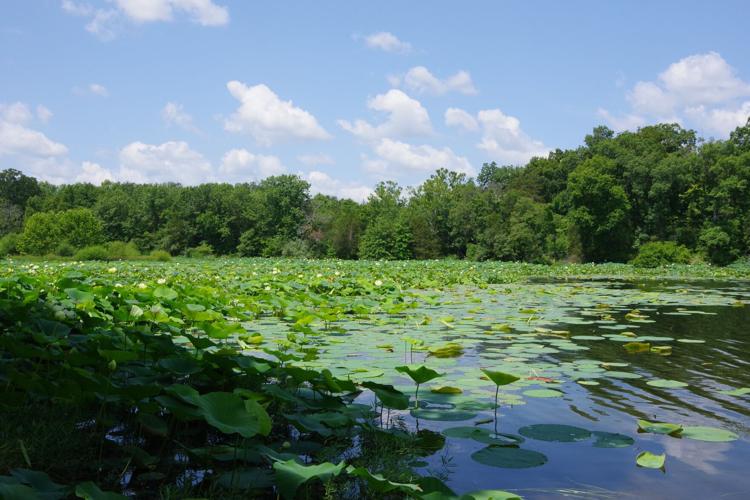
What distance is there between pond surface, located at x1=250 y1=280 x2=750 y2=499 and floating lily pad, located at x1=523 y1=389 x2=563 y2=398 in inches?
0.4

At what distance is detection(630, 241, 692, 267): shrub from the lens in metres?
34.7

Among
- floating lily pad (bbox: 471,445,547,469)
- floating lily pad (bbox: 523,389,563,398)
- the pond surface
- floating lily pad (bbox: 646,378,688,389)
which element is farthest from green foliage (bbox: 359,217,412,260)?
floating lily pad (bbox: 471,445,547,469)

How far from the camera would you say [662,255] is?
35.9 m

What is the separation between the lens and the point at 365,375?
3855 millimetres

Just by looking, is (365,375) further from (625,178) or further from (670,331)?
(625,178)

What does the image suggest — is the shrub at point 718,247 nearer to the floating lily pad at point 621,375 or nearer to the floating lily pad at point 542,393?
the floating lily pad at point 621,375

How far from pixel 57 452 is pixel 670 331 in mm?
6332

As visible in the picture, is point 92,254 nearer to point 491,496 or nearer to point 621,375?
point 621,375

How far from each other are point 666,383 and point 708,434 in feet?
3.67

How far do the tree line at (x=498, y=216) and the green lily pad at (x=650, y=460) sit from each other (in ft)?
121

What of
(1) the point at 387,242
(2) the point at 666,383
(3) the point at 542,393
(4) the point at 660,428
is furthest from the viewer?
(1) the point at 387,242

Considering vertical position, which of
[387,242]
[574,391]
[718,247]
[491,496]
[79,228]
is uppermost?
[79,228]

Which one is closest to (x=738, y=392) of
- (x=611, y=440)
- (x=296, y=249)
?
(x=611, y=440)

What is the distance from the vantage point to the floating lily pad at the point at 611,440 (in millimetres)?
2664
